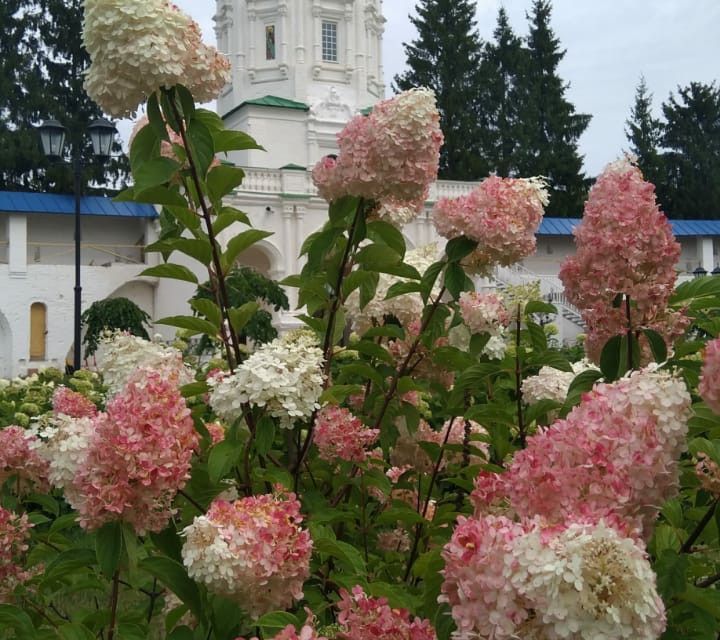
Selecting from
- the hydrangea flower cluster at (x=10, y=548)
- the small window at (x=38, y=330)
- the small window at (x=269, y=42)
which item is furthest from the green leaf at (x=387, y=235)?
the small window at (x=269, y=42)

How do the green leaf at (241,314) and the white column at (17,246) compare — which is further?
the white column at (17,246)

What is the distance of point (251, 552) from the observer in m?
1.30

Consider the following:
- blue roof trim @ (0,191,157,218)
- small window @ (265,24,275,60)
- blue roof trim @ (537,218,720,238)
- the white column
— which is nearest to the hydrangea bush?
blue roof trim @ (0,191,157,218)

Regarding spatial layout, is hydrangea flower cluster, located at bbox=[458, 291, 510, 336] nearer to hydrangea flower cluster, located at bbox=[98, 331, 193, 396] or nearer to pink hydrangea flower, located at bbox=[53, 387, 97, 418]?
hydrangea flower cluster, located at bbox=[98, 331, 193, 396]

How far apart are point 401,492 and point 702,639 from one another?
1103mm

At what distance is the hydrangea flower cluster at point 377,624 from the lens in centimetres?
122

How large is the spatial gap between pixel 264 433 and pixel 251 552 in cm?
30

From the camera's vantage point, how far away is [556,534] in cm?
92

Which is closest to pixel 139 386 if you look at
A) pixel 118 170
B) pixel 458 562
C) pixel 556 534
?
pixel 458 562

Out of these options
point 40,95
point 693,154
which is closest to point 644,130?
point 693,154

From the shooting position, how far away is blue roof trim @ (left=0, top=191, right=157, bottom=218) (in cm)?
1962

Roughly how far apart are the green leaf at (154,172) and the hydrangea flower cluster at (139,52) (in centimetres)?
13

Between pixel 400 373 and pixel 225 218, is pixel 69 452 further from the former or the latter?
pixel 400 373

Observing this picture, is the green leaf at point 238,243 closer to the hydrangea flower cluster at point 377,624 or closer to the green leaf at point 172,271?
the green leaf at point 172,271
